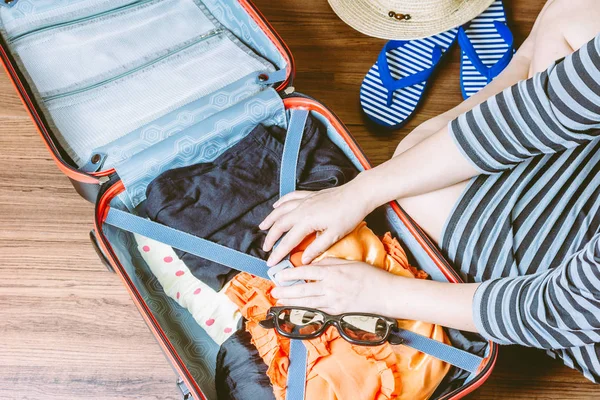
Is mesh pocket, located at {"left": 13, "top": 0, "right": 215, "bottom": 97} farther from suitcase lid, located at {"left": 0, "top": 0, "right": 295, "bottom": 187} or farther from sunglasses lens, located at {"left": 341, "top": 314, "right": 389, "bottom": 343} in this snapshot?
sunglasses lens, located at {"left": 341, "top": 314, "right": 389, "bottom": 343}

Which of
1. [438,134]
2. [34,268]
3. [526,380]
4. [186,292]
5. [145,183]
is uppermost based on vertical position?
[438,134]

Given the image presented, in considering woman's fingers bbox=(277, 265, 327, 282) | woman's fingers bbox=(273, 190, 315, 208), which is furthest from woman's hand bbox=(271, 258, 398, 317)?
woman's fingers bbox=(273, 190, 315, 208)

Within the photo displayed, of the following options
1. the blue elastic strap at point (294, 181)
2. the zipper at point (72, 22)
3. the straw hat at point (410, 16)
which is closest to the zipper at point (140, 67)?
the zipper at point (72, 22)

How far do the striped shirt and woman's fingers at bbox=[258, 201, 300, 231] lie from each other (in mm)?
202

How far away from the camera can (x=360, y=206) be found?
714 millimetres

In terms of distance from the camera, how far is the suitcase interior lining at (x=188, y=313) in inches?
28.5

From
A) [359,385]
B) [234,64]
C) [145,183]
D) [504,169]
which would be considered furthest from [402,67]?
[359,385]

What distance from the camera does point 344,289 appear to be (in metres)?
0.67

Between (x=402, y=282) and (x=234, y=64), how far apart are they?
45cm

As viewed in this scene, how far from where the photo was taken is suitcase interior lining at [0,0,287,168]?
82cm

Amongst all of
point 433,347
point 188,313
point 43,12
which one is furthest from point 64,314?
point 433,347

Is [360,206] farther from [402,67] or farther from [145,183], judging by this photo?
[402,67]

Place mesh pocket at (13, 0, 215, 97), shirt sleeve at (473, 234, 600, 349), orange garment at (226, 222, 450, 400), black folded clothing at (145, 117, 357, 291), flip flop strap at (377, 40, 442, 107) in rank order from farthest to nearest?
flip flop strap at (377, 40, 442, 107), mesh pocket at (13, 0, 215, 97), black folded clothing at (145, 117, 357, 291), orange garment at (226, 222, 450, 400), shirt sleeve at (473, 234, 600, 349)

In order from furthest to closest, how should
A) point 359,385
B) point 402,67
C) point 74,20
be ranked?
point 402,67 → point 74,20 → point 359,385
